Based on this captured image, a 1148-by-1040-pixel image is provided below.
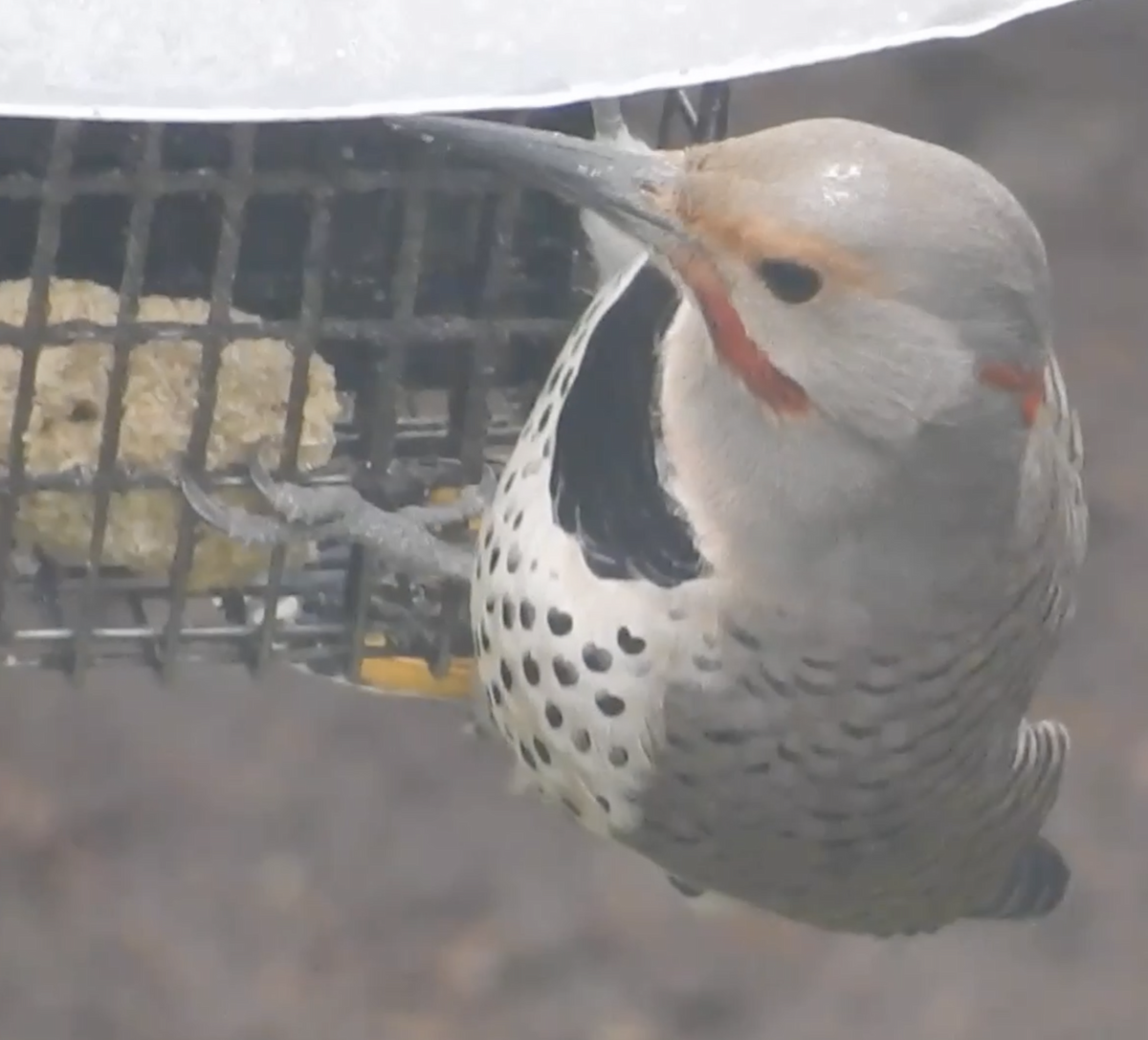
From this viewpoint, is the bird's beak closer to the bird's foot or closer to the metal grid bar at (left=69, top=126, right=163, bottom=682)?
the metal grid bar at (left=69, top=126, right=163, bottom=682)

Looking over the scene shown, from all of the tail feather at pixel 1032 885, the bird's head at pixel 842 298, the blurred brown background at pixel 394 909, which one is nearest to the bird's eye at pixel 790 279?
the bird's head at pixel 842 298

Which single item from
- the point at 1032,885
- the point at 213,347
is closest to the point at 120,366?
the point at 213,347

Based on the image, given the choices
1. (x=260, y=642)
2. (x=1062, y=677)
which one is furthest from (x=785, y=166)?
(x=1062, y=677)

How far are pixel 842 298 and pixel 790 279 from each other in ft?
0.08

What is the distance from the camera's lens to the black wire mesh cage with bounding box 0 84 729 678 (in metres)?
1.04

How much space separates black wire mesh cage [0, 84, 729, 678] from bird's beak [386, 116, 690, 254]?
0.38ft

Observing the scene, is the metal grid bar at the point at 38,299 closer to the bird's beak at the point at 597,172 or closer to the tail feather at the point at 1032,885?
the bird's beak at the point at 597,172

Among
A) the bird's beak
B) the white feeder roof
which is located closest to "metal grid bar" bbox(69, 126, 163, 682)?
the bird's beak

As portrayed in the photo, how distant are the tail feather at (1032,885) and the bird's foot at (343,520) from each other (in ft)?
1.37

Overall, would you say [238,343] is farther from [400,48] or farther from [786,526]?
[400,48]

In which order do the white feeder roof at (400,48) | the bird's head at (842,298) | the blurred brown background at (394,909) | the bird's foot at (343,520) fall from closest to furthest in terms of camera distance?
the white feeder roof at (400,48) → the bird's head at (842,298) → the bird's foot at (343,520) → the blurred brown background at (394,909)

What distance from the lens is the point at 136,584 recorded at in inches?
47.8

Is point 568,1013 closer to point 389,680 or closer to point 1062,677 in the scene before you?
point 1062,677

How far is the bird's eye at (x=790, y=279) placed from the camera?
0.85 m
